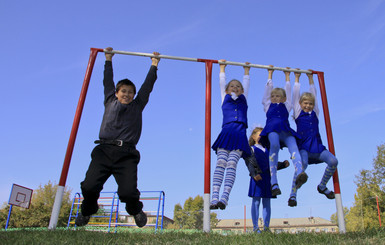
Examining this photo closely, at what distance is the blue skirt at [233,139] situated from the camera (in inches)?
230

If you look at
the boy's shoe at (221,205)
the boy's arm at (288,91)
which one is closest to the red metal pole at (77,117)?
the boy's shoe at (221,205)

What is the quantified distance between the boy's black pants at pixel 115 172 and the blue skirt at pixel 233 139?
180 centimetres

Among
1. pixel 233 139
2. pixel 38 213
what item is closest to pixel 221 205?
pixel 233 139

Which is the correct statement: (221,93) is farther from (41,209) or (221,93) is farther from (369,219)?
(369,219)

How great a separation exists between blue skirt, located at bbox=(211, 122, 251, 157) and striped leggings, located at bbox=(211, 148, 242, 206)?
88 mm

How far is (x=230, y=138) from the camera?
5922 millimetres

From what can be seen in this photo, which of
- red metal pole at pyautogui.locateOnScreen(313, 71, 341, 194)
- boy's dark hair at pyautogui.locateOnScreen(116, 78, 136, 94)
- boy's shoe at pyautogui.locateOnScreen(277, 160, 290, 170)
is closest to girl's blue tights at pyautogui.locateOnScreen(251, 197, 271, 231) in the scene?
boy's shoe at pyautogui.locateOnScreen(277, 160, 290, 170)

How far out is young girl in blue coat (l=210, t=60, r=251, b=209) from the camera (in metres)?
5.63

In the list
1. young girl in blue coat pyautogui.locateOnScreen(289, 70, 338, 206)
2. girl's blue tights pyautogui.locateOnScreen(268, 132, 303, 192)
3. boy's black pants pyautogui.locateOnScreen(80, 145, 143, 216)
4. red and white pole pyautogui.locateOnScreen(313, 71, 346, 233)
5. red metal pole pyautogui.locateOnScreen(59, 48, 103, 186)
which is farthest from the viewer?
young girl in blue coat pyautogui.locateOnScreen(289, 70, 338, 206)

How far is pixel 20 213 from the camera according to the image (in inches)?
952

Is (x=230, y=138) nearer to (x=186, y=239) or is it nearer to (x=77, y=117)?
(x=186, y=239)

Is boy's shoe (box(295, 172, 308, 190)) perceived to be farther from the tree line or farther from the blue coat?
the tree line

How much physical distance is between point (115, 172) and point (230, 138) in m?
2.23

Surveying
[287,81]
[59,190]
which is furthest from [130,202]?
[287,81]
